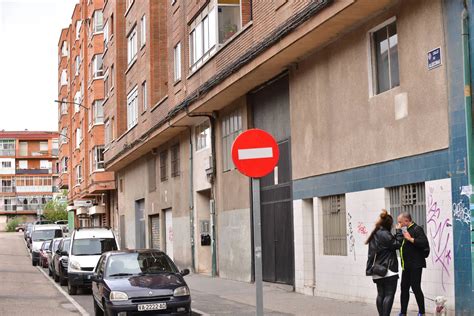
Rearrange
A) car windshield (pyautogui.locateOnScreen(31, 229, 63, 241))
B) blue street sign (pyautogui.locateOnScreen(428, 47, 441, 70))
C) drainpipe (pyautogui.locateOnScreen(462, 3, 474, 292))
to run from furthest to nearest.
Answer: car windshield (pyautogui.locateOnScreen(31, 229, 63, 241))
blue street sign (pyautogui.locateOnScreen(428, 47, 441, 70))
drainpipe (pyautogui.locateOnScreen(462, 3, 474, 292))

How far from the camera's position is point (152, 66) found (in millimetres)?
32219

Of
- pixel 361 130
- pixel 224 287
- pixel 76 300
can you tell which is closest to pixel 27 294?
pixel 76 300

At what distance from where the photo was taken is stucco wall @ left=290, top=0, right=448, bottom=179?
12.5m

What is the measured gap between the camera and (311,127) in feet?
56.7

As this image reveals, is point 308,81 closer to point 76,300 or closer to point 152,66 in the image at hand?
point 76,300

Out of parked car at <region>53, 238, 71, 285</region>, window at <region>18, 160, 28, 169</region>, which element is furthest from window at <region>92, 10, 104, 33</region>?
window at <region>18, 160, 28, 169</region>

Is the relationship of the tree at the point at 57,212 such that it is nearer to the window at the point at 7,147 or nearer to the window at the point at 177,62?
the window at the point at 7,147

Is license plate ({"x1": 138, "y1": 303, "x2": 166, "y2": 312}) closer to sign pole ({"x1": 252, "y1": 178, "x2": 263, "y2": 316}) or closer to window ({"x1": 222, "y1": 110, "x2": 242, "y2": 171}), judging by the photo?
sign pole ({"x1": 252, "y1": 178, "x2": 263, "y2": 316})

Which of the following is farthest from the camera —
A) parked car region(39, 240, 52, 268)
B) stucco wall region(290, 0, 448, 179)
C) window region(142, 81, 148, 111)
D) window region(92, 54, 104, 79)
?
window region(92, 54, 104, 79)

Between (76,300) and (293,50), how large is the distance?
8.61 meters

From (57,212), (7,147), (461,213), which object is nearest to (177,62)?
(461,213)

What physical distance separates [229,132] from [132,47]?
15.2 metres

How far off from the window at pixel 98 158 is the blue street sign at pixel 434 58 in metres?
38.2

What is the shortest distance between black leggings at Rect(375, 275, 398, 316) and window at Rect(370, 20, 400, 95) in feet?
13.4
